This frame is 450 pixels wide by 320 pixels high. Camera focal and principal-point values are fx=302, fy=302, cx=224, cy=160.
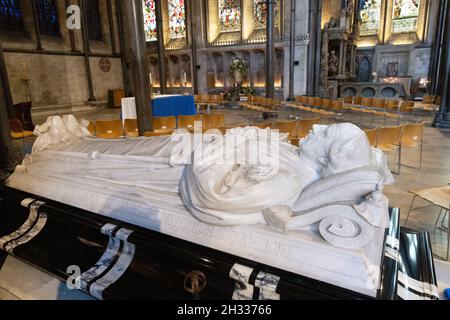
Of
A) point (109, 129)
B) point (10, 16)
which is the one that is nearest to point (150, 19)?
point (10, 16)

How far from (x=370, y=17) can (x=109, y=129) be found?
16.9 meters

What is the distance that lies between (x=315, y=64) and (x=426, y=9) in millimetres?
6855

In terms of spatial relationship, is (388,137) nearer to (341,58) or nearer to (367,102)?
(367,102)

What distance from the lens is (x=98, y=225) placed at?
210 cm

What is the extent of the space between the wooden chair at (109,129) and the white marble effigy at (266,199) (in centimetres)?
316

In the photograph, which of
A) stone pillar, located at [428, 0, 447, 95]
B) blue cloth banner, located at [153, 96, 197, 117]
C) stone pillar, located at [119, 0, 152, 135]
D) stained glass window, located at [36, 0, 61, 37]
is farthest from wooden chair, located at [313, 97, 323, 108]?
stained glass window, located at [36, 0, 61, 37]

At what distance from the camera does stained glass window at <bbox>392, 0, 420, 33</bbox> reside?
15734 millimetres

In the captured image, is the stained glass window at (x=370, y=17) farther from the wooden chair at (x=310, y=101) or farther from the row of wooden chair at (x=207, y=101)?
the row of wooden chair at (x=207, y=101)

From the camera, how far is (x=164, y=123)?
5949mm

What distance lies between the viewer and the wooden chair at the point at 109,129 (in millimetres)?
5352

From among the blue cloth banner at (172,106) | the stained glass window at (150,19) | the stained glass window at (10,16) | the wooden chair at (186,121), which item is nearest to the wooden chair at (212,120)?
the wooden chair at (186,121)

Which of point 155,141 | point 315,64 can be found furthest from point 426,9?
point 155,141

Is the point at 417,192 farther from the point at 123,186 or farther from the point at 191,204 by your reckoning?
the point at 123,186
